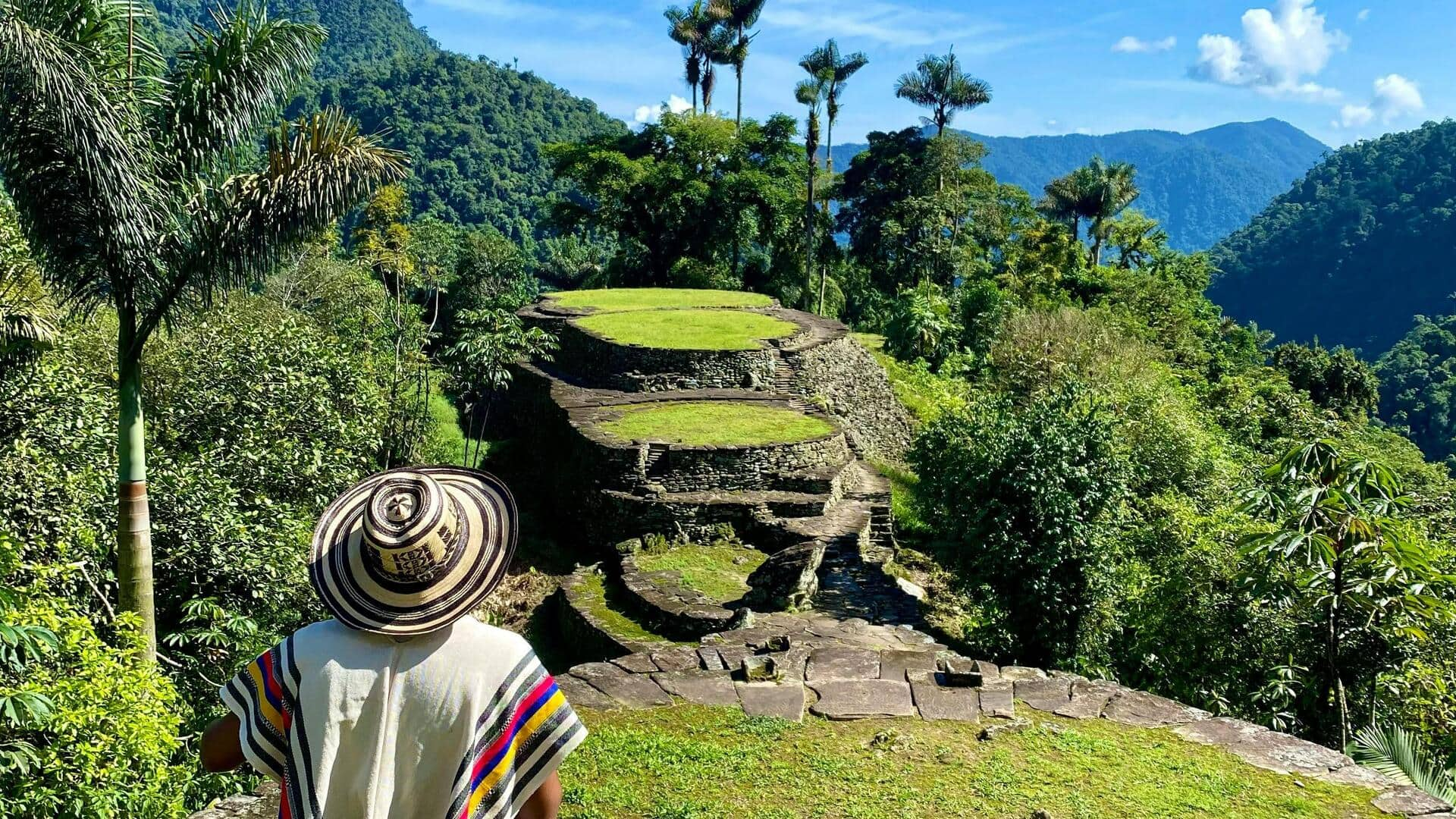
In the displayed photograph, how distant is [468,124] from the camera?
64.7 metres

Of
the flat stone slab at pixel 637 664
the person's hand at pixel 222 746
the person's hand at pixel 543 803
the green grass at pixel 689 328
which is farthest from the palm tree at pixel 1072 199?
the person's hand at pixel 222 746

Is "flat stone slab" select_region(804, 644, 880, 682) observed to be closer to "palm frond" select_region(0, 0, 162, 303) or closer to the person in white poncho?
the person in white poncho

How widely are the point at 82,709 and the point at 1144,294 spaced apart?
30.6 metres

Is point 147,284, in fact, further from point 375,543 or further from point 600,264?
point 600,264

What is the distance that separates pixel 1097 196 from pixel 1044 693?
37965mm

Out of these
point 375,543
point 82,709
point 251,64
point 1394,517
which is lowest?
point 82,709

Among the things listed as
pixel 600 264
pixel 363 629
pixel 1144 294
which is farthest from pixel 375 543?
pixel 600 264

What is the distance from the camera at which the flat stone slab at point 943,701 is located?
712 centimetres

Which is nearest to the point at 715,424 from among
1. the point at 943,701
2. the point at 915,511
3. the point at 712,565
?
the point at 712,565

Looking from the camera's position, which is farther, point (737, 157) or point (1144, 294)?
point (737, 157)

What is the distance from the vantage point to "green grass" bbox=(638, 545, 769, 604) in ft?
41.3

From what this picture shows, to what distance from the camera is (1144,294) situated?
31.2 meters

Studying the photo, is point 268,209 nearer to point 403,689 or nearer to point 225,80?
point 225,80

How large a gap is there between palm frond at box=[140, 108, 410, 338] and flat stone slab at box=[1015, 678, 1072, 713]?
20.6 ft
